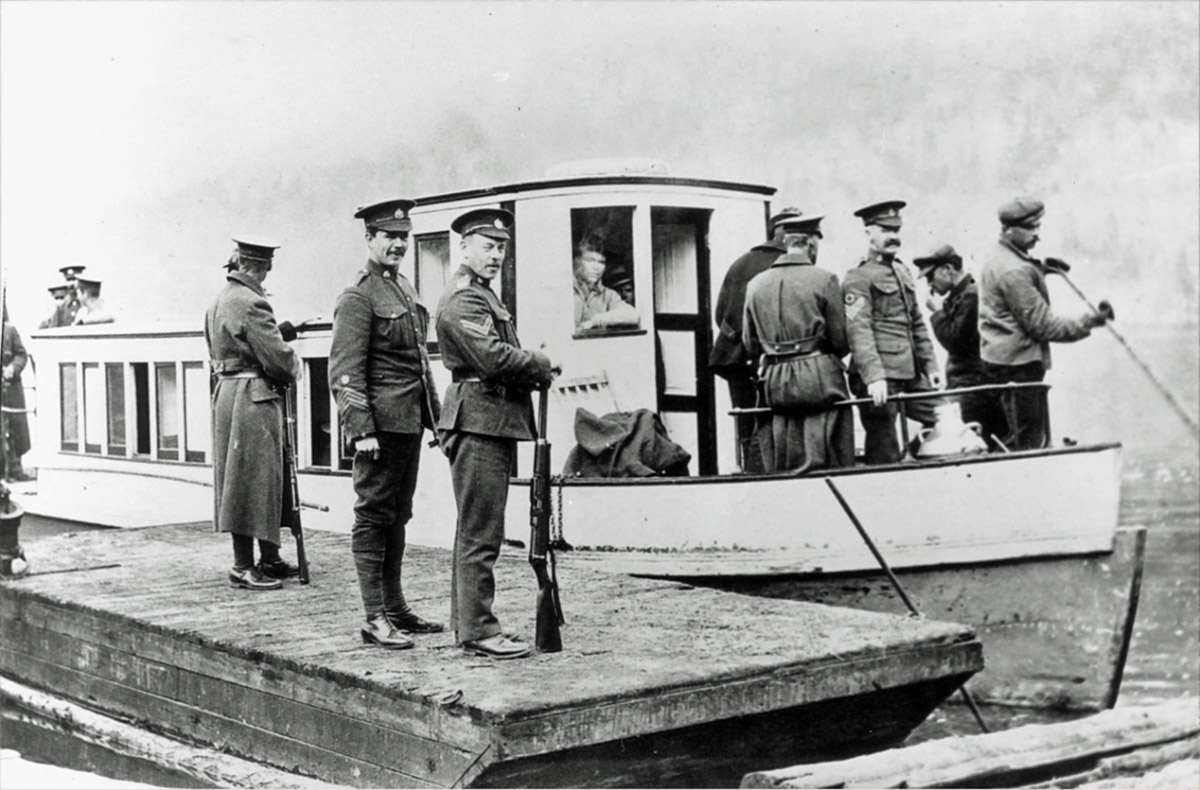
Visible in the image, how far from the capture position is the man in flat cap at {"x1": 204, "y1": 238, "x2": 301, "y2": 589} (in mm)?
4895

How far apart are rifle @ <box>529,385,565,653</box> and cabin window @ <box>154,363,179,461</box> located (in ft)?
9.67

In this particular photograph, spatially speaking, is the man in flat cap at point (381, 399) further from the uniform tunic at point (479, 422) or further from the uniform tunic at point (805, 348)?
the uniform tunic at point (805, 348)

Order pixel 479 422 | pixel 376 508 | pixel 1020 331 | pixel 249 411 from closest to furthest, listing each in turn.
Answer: pixel 479 422
pixel 376 508
pixel 249 411
pixel 1020 331

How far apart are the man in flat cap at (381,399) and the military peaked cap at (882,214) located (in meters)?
2.34

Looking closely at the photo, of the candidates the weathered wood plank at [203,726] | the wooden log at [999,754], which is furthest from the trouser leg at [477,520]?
the wooden log at [999,754]

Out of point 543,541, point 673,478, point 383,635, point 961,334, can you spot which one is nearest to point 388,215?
point 543,541

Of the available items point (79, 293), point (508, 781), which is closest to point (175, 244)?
point (79, 293)

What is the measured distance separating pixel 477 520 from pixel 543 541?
20 centimetres

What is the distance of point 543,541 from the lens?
3.57m

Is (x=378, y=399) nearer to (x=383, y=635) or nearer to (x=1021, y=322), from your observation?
(x=383, y=635)

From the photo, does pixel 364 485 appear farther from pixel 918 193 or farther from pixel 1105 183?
pixel 1105 183

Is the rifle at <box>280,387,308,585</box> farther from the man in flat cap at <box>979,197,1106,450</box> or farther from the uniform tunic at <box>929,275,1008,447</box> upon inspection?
the uniform tunic at <box>929,275,1008,447</box>

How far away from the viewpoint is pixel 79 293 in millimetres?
5129

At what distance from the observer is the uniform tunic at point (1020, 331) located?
16.6ft
